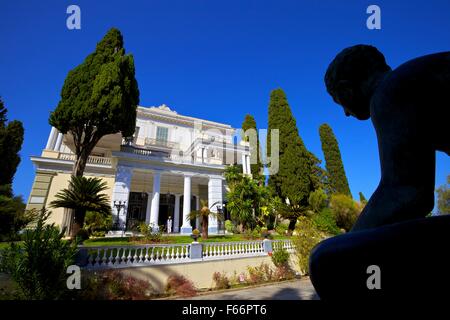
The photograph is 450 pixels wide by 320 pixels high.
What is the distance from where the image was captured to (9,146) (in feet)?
58.1

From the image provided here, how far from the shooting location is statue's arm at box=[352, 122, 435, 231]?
92cm

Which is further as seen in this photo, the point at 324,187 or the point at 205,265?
the point at 324,187

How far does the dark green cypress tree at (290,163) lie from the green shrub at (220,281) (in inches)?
396

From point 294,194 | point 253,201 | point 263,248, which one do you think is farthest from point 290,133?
point 263,248

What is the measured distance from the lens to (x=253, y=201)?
17984mm

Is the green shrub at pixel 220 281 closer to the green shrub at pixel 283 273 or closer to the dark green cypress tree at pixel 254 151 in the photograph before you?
the green shrub at pixel 283 273

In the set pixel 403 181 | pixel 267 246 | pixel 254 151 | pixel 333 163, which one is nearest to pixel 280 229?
pixel 267 246

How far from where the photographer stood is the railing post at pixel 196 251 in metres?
9.28

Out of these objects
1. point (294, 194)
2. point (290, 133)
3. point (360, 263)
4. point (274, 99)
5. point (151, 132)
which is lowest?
point (360, 263)

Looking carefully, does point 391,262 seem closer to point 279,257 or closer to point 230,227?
point 279,257

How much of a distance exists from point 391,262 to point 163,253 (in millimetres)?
9223

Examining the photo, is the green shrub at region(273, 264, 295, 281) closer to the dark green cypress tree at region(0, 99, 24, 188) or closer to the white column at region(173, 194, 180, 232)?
the white column at region(173, 194, 180, 232)

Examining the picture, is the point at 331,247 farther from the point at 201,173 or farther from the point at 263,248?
the point at 201,173

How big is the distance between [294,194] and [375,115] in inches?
765
